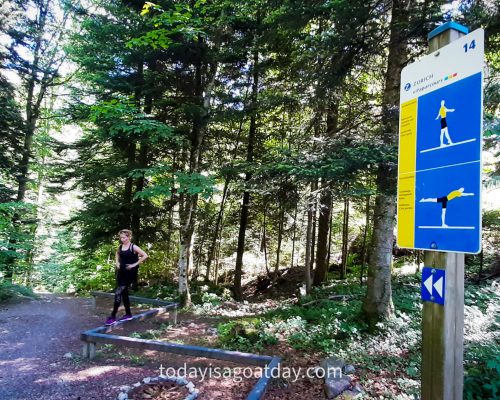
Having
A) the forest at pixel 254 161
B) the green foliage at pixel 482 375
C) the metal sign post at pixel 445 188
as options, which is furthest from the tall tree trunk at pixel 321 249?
the metal sign post at pixel 445 188

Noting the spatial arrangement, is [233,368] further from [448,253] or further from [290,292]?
[290,292]

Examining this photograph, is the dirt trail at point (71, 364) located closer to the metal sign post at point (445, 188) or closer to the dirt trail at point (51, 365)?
the dirt trail at point (51, 365)

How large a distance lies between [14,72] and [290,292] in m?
14.8

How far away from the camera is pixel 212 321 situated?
7801mm

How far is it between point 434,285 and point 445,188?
528 millimetres

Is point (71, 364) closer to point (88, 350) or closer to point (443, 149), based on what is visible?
point (88, 350)

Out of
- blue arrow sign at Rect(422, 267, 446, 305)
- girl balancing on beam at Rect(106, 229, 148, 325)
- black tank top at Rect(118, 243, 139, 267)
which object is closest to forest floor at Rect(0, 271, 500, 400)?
girl balancing on beam at Rect(106, 229, 148, 325)

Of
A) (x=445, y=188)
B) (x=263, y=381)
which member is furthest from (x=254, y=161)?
(x=445, y=188)

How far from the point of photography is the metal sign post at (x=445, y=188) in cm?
156

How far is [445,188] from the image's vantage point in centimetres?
165

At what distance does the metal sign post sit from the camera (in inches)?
61.6

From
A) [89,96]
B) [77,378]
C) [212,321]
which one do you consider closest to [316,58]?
[212,321]

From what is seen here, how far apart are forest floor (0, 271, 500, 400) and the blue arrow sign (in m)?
3.09

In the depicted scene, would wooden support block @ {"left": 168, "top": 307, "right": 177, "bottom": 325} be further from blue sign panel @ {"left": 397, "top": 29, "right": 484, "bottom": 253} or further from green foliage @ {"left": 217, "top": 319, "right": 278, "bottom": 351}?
blue sign panel @ {"left": 397, "top": 29, "right": 484, "bottom": 253}
